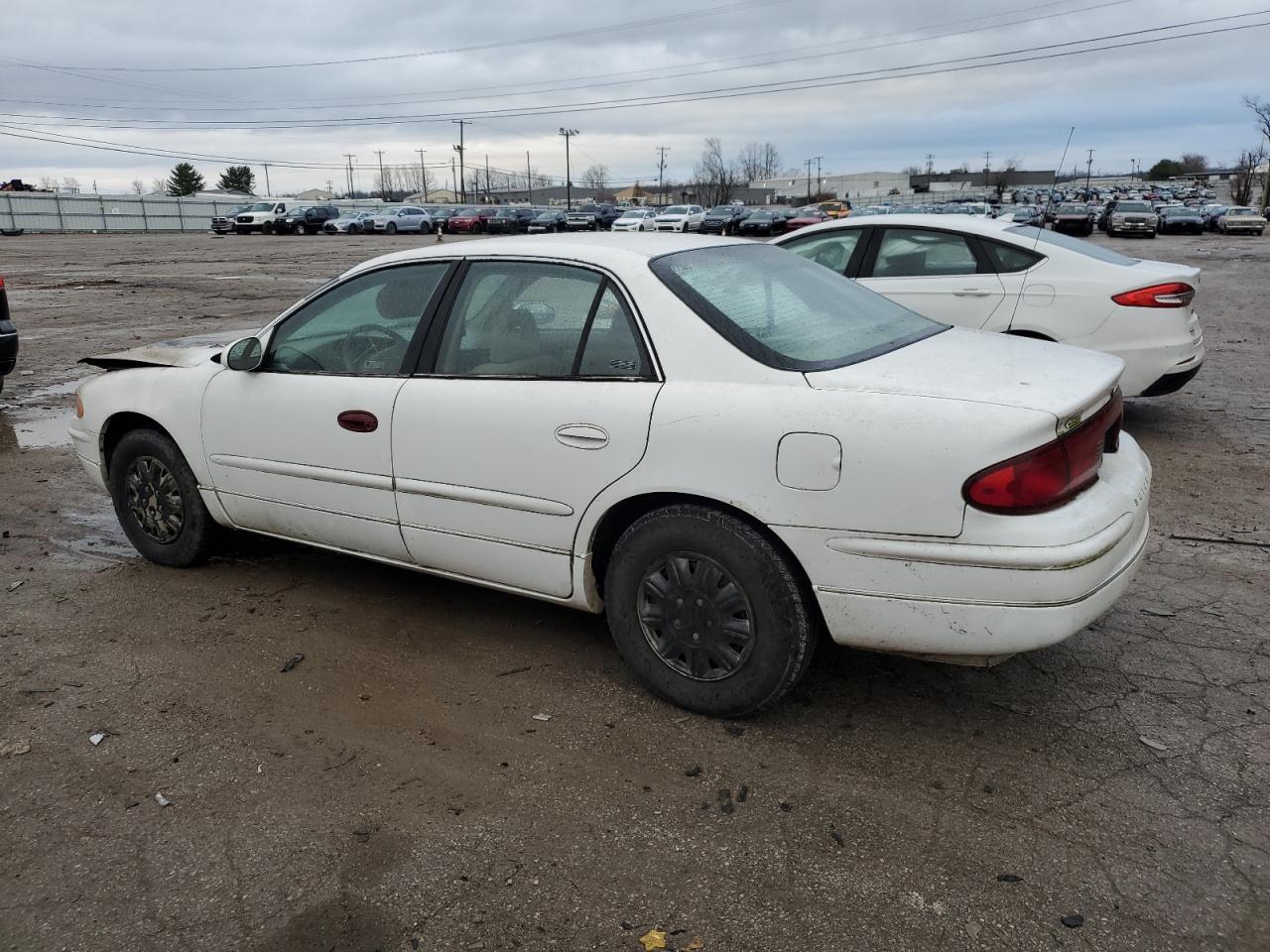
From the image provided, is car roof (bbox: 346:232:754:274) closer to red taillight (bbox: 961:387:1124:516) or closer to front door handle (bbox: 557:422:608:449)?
front door handle (bbox: 557:422:608:449)

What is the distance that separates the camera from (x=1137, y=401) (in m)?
8.45

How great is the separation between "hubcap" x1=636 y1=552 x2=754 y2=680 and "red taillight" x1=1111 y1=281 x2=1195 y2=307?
4.97 m

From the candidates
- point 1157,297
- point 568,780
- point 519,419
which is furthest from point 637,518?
point 1157,297

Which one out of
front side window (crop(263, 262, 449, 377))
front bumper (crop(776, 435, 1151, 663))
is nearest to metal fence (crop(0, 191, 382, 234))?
front side window (crop(263, 262, 449, 377))

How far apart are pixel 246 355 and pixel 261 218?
175ft

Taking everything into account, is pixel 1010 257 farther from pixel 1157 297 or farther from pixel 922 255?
pixel 1157 297

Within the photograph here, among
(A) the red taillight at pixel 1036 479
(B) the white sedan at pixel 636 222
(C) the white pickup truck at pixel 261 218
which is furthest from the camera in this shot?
(C) the white pickup truck at pixel 261 218

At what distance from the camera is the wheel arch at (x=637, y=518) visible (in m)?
3.12

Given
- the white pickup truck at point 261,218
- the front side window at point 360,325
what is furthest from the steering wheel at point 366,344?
the white pickup truck at point 261,218

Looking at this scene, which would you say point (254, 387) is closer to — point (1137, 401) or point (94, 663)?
point (94, 663)

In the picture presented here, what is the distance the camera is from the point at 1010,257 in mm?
7152

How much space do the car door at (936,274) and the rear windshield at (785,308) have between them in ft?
10.9

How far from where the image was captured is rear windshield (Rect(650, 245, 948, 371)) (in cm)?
330

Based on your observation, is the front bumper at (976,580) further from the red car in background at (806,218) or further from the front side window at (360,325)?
the red car in background at (806,218)
